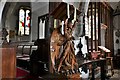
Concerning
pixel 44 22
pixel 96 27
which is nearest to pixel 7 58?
pixel 44 22

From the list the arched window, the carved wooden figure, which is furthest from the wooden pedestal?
the arched window

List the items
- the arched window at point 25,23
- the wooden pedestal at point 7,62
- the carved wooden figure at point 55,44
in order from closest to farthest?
1. the wooden pedestal at point 7,62
2. the carved wooden figure at point 55,44
3. the arched window at point 25,23

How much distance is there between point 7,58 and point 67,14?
935mm

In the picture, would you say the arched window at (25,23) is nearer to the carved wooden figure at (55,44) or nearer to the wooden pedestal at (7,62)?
the carved wooden figure at (55,44)

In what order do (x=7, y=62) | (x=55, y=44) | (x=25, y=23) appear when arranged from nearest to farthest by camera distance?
(x=7, y=62) → (x=55, y=44) → (x=25, y=23)

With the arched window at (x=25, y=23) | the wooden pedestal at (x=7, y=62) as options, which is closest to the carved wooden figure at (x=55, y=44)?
the wooden pedestal at (x=7, y=62)

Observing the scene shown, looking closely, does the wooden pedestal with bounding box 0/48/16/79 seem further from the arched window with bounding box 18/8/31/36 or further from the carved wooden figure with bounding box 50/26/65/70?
the arched window with bounding box 18/8/31/36

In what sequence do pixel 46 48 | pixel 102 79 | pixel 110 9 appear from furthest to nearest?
1. pixel 110 9
2. pixel 102 79
3. pixel 46 48

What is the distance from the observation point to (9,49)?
4.35 ft

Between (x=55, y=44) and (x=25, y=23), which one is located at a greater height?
(x=25, y=23)

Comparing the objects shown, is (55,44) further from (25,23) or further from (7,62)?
(25,23)

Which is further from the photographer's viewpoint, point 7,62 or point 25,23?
point 25,23

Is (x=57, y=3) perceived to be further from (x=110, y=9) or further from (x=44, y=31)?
(x=110, y=9)

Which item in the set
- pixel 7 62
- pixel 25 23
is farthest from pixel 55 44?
pixel 25 23
